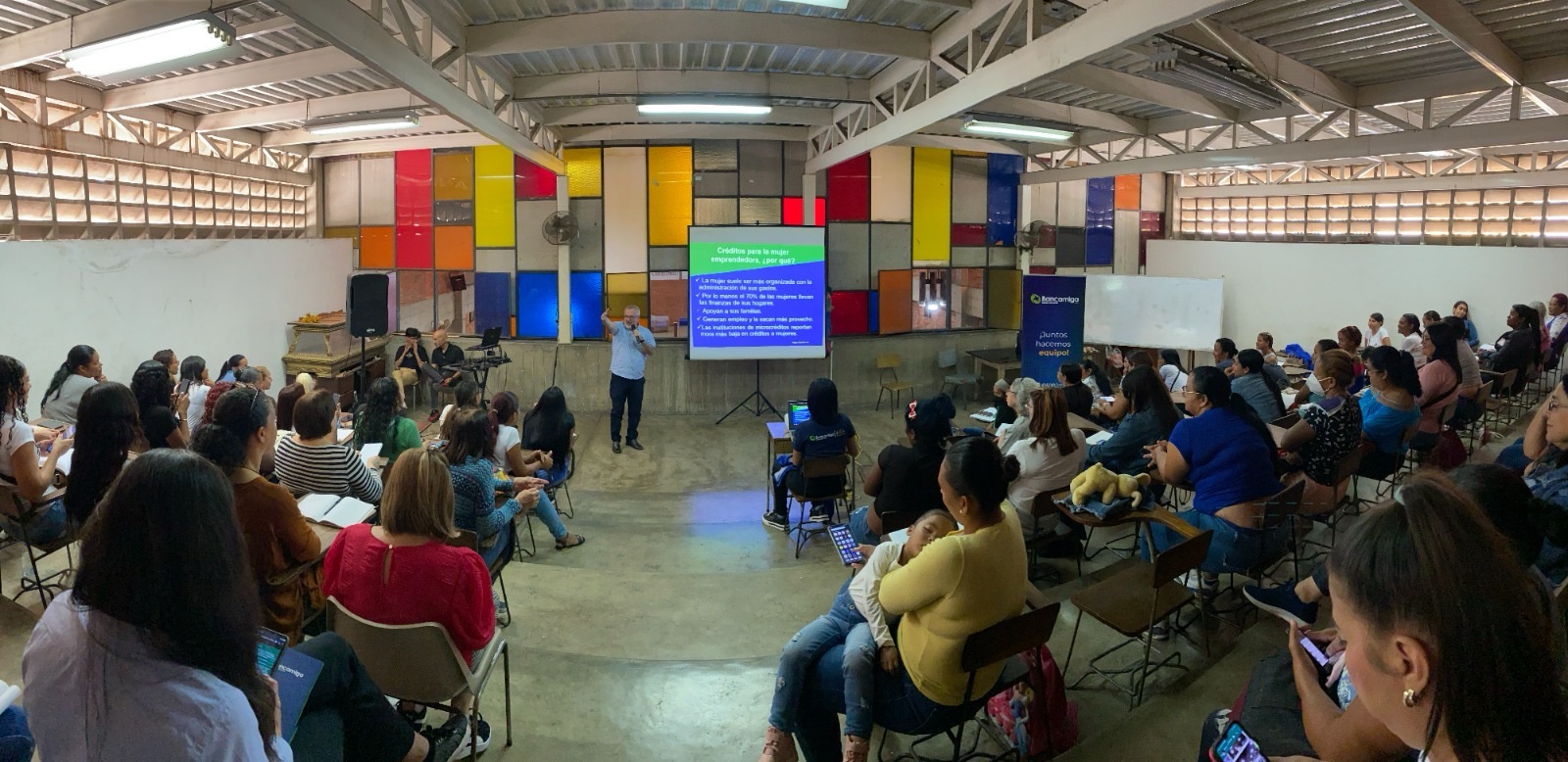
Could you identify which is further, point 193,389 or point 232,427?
point 193,389

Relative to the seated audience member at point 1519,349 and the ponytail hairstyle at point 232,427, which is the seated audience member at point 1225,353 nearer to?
the seated audience member at point 1519,349

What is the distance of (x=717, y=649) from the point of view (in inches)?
150

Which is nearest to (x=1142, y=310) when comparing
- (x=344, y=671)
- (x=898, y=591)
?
(x=898, y=591)

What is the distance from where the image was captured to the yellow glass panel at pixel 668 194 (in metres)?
10.4

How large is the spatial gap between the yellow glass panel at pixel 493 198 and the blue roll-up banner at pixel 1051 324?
20.7ft

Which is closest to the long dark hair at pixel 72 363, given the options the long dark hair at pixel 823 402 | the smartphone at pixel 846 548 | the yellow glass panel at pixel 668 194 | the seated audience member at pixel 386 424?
the seated audience member at pixel 386 424

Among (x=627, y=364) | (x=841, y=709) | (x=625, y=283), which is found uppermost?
(x=625, y=283)

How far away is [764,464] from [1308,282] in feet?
29.8

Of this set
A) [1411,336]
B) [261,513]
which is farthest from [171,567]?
[1411,336]

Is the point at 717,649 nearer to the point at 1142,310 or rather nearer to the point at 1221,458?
the point at 1221,458

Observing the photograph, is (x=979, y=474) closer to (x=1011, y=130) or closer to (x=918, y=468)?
(x=918, y=468)

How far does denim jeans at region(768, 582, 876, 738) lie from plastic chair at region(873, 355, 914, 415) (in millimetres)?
7757

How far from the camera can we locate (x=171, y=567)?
1337mm

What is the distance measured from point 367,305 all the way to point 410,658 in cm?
691
